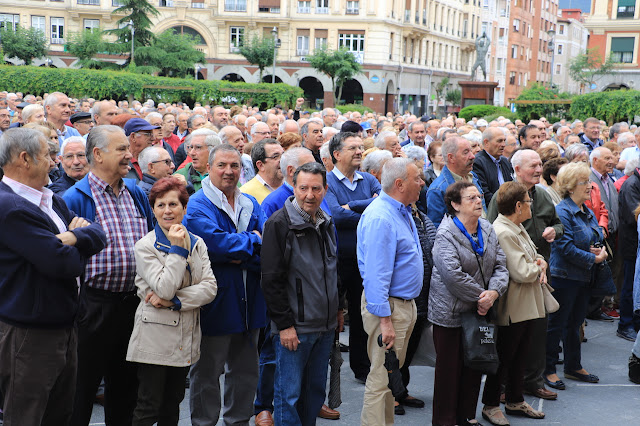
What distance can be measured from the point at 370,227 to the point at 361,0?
54.6m

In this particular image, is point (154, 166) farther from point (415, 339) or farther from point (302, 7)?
point (302, 7)

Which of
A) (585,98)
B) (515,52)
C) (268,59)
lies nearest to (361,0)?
(268,59)

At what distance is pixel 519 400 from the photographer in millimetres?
6016

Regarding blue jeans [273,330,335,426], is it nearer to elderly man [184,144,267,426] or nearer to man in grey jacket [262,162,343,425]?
man in grey jacket [262,162,343,425]

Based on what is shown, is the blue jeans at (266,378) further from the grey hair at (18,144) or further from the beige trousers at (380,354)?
the grey hair at (18,144)

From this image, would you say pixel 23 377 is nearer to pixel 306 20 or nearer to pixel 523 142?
pixel 523 142

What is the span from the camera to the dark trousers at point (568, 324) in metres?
6.71

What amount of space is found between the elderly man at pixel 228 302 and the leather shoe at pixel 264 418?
513 mm

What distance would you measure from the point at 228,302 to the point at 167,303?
555 millimetres

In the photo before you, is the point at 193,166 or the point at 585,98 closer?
the point at 193,166

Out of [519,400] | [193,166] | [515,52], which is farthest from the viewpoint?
[515,52]

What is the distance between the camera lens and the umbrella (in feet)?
17.4

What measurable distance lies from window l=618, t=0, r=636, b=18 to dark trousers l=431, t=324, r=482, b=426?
58.5 m

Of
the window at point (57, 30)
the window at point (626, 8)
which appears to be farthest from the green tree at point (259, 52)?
the window at point (626, 8)
